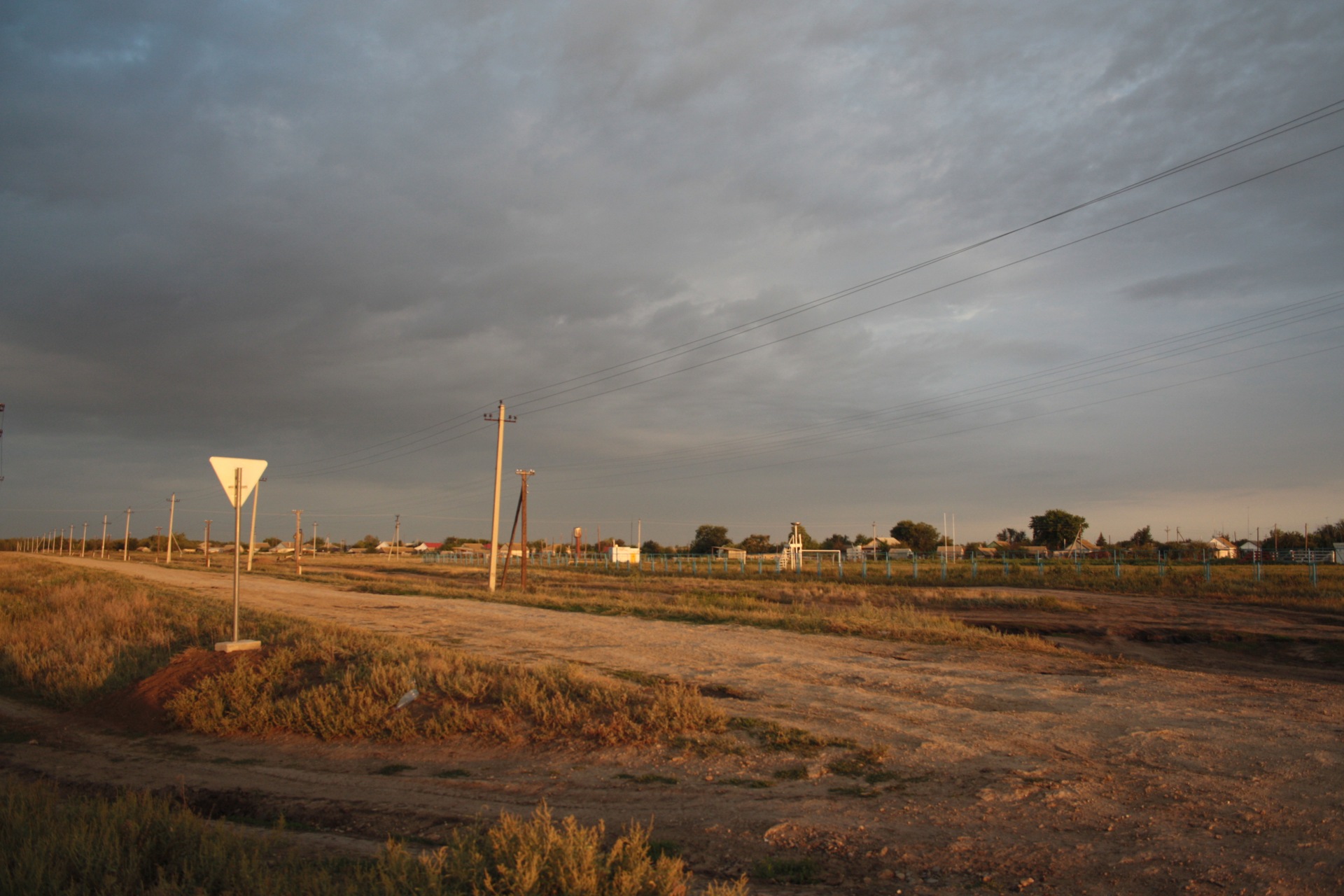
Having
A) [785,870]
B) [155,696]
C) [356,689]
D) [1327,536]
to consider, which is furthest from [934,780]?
[1327,536]

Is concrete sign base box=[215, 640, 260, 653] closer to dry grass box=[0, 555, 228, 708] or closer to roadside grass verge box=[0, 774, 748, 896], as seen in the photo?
dry grass box=[0, 555, 228, 708]

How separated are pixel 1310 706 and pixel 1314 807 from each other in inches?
199

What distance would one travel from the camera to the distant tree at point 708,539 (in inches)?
5167

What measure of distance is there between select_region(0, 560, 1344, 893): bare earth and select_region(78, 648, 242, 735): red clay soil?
1.00ft

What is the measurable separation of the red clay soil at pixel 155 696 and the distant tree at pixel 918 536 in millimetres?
118139

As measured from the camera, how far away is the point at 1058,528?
361 feet

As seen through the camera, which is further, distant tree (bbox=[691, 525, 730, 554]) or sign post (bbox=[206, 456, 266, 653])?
distant tree (bbox=[691, 525, 730, 554])

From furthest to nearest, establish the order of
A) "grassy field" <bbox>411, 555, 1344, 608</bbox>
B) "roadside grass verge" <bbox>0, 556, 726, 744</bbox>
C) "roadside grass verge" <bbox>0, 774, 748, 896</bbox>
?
"grassy field" <bbox>411, 555, 1344, 608</bbox>
"roadside grass verge" <bbox>0, 556, 726, 744</bbox>
"roadside grass verge" <bbox>0, 774, 748, 896</bbox>

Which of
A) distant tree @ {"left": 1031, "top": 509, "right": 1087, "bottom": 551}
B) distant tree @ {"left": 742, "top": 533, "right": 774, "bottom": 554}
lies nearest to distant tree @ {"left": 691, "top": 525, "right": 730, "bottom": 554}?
distant tree @ {"left": 742, "top": 533, "right": 774, "bottom": 554}

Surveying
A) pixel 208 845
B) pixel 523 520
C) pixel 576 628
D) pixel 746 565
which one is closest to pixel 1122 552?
pixel 746 565

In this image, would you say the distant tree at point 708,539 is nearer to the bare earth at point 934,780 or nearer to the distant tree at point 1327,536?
the distant tree at point 1327,536

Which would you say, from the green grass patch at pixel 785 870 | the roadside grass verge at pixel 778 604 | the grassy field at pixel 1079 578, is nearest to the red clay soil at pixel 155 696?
the green grass patch at pixel 785 870

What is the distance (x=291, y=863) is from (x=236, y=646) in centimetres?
941

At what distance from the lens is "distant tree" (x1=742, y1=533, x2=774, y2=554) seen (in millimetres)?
112806
